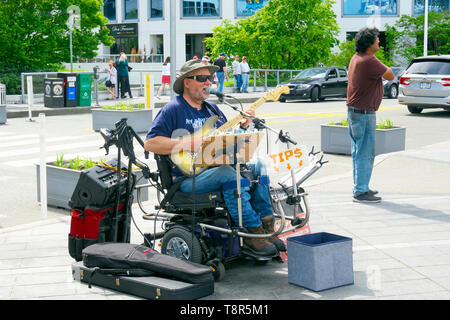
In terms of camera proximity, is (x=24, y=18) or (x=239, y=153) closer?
(x=239, y=153)

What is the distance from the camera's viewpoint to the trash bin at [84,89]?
75.7 feet

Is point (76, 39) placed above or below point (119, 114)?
above

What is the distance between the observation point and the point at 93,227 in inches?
223

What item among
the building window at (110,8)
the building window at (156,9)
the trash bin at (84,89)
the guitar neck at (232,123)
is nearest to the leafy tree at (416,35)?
the building window at (156,9)

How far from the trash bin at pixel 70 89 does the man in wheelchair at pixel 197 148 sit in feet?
57.2

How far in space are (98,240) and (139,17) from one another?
55773mm

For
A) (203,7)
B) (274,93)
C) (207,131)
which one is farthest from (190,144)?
(203,7)

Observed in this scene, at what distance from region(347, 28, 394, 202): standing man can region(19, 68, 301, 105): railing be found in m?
17.1

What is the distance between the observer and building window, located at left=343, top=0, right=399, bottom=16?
5506 cm

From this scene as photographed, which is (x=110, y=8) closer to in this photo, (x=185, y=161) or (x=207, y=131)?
(x=207, y=131)
